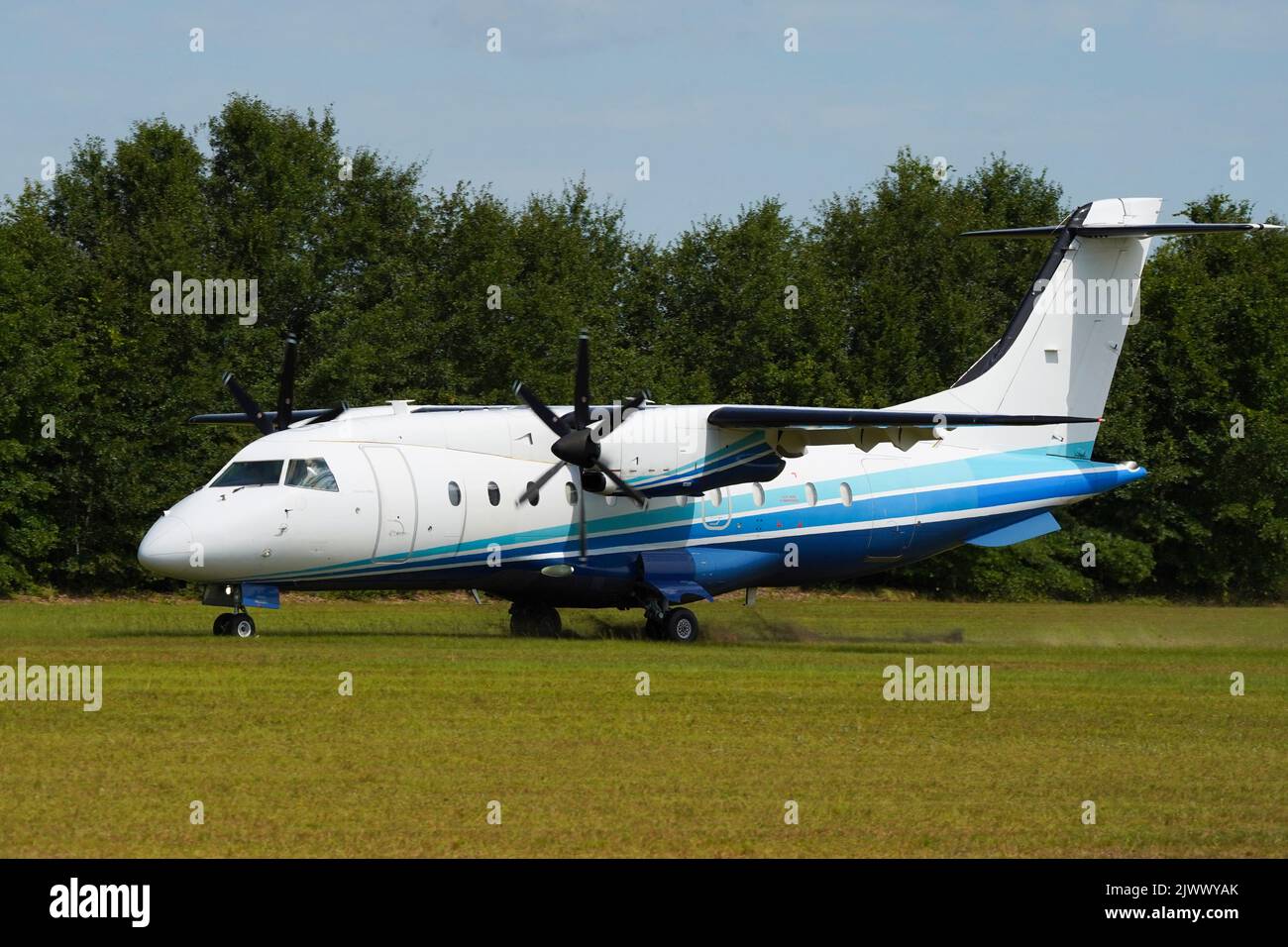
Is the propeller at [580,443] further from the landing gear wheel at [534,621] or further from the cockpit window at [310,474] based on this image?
the cockpit window at [310,474]

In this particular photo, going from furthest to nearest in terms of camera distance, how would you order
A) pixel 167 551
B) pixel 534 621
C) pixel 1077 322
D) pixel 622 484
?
pixel 1077 322 < pixel 534 621 < pixel 622 484 < pixel 167 551

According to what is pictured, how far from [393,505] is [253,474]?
7.11 ft

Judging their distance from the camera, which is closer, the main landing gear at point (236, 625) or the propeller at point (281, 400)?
the main landing gear at point (236, 625)

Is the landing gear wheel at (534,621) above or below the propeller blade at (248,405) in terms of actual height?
below

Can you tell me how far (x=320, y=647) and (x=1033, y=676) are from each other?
989cm

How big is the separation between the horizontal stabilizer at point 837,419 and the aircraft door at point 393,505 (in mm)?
4981

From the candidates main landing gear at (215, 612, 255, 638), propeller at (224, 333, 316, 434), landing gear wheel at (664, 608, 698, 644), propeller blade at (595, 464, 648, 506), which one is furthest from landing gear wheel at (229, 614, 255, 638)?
landing gear wheel at (664, 608, 698, 644)

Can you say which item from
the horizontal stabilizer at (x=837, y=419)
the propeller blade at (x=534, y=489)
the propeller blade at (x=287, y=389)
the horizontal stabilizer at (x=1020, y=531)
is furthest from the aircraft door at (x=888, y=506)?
the propeller blade at (x=287, y=389)

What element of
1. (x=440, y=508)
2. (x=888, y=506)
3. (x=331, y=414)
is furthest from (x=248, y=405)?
(x=888, y=506)

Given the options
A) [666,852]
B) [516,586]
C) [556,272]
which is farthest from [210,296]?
[666,852]

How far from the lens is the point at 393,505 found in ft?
84.6

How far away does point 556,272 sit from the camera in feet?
194

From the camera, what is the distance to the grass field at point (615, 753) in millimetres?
11398

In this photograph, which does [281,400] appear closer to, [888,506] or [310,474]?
[310,474]
